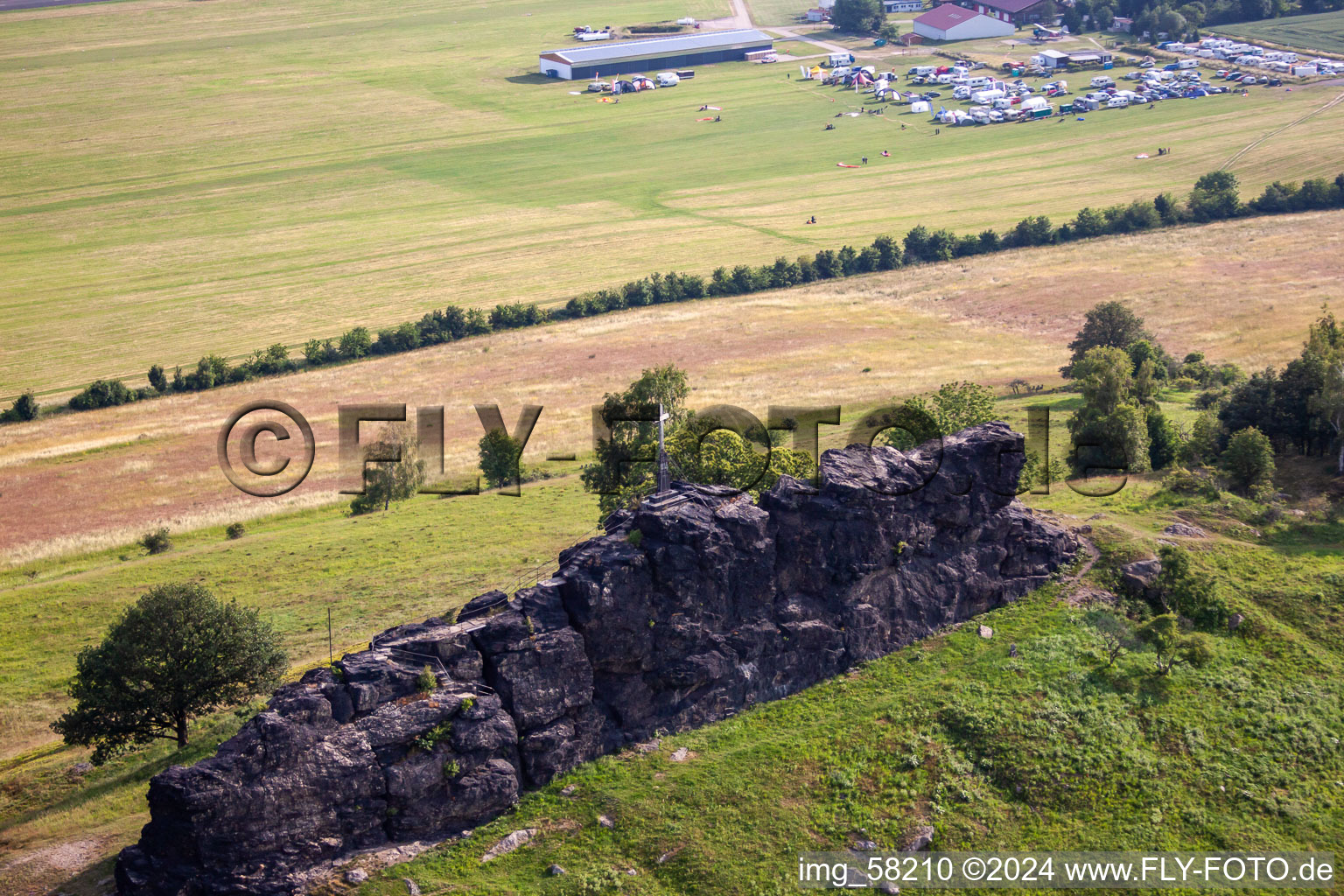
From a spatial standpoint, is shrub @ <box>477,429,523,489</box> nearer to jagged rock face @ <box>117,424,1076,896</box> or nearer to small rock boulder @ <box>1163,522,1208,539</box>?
jagged rock face @ <box>117,424,1076,896</box>

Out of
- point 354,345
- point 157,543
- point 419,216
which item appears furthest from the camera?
point 419,216

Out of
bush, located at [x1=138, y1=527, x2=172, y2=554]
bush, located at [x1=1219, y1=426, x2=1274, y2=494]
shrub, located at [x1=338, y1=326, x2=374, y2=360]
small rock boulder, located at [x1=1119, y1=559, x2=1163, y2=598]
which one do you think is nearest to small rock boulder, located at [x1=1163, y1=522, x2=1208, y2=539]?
small rock boulder, located at [x1=1119, y1=559, x2=1163, y2=598]

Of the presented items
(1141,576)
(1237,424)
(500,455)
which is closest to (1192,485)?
(1237,424)

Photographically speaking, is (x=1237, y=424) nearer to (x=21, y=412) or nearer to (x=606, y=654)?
(x=606, y=654)

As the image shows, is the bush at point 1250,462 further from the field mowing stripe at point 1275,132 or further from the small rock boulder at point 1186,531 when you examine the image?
the field mowing stripe at point 1275,132

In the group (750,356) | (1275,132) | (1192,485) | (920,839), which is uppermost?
(1275,132)

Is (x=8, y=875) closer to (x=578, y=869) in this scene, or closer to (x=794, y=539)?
(x=578, y=869)
